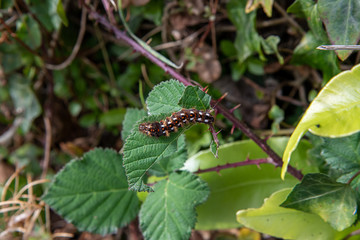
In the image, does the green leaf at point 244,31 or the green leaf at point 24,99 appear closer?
the green leaf at point 244,31

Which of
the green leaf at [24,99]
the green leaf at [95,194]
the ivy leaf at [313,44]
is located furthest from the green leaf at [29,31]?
the ivy leaf at [313,44]

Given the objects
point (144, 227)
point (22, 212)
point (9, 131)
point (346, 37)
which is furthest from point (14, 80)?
point (346, 37)

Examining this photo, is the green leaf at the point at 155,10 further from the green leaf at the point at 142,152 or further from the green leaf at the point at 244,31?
the green leaf at the point at 142,152

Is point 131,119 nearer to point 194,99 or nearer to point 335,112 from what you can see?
point 194,99

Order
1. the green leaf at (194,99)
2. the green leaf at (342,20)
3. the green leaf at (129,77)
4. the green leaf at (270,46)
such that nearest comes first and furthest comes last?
the green leaf at (194,99)
the green leaf at (342,20)
the green leaf at (270,46)
the green leaf at (129,77)

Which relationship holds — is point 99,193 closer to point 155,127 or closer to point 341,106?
point 155,127

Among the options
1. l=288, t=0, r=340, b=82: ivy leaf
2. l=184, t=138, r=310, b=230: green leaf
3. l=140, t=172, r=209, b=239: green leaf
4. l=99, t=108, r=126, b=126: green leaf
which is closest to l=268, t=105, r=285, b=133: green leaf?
l=184, t=138, r=310, b=230: green leaf

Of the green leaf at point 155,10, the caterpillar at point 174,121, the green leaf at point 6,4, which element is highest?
the green leaf at point 6,4

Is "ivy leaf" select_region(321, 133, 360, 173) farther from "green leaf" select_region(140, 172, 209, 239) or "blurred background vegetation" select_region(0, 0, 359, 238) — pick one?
"green leaf" select_region(140, 172, 209, 239)
